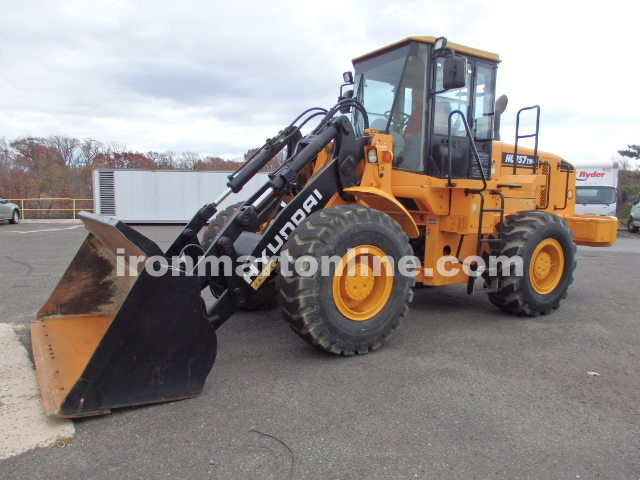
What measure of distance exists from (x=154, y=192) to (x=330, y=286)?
61.2 feet

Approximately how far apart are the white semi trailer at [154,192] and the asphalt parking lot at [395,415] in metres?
16.4

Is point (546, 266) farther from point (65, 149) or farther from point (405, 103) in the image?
point (65, 149)

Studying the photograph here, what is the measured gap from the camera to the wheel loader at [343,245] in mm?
3059

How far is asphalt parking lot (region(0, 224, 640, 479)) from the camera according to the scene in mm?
2486

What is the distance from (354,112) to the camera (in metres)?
5.43

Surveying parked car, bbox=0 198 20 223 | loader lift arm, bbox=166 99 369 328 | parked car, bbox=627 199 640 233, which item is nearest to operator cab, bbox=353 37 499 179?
loader lift arm, bbox=166 99 369 328

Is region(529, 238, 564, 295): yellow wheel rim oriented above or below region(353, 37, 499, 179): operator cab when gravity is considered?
below

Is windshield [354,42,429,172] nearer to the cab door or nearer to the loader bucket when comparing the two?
the cab door

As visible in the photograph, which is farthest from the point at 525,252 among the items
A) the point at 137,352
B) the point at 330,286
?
the point at 137,352

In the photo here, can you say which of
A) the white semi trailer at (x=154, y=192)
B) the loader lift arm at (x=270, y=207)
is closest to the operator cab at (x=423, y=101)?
the loader lift arm at (x=270, y=207)

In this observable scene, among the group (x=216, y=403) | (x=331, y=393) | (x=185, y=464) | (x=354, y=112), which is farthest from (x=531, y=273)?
(x=185, y=464)

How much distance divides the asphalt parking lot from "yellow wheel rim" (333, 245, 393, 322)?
16.8 inches

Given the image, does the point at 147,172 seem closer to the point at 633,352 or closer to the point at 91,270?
the point at 91,270

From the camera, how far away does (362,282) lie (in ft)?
13.4
